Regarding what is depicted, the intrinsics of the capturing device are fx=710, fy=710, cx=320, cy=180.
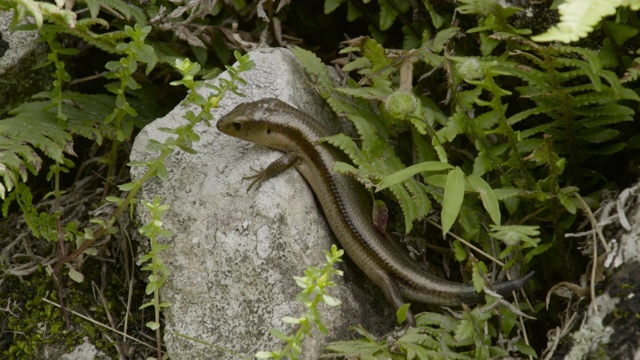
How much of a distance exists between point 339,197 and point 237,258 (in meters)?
0.70

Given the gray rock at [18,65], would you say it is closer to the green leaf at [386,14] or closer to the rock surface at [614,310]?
the green leaf at [386,14]

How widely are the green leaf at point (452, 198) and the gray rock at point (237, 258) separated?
95 cm

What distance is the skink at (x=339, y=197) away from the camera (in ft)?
12.7

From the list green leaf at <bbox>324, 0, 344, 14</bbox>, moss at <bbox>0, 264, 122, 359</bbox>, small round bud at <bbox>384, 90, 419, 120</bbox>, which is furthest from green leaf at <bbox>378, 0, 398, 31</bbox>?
moss at <bbox>0, 264, 122, 359</bbox>

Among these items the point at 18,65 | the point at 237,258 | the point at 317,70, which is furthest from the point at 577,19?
the point at 18,65

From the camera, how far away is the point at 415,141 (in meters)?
4.06

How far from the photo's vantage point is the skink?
12.7 feet

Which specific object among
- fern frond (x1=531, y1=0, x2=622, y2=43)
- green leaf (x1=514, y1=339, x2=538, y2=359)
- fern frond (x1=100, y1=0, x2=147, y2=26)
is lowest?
green leaf (x1=514, y1=339, x2=538, y2=359)

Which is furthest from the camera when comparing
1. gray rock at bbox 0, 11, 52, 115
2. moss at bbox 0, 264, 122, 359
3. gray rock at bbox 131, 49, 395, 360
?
gray rock at bbox 0, 11, 52, 115

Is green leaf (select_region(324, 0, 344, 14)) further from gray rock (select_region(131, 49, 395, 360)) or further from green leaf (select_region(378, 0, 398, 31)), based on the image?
gray rock (select_region(131, 49, 395, 360))

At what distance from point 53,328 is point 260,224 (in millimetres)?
1369

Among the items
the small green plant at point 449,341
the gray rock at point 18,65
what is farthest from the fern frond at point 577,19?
the gray rock at point 18,65

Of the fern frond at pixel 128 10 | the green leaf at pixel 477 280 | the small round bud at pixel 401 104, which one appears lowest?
the green leaf at pixel 477 280

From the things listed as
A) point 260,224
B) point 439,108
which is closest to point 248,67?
point 260,224
